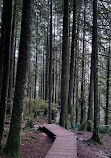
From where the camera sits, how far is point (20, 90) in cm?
515

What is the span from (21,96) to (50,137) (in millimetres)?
5083

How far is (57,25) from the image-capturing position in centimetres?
2092

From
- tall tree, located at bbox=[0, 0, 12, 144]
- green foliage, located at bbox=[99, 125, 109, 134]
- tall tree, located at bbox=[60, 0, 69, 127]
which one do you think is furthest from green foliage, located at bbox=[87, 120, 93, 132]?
tall tree, located at bbox=[0, 0, 12, 144]

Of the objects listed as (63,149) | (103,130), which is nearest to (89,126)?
(103,130)

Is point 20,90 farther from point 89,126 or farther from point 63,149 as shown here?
point 89,126

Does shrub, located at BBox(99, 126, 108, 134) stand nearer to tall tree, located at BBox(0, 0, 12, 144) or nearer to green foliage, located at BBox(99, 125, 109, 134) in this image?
green foliage, located at BBox(99, 125, 109, 134)

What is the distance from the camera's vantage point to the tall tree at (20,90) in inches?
197

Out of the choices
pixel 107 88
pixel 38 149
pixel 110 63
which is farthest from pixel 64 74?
pixel 110 63

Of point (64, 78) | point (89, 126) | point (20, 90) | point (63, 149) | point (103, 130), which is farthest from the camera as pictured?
point (103, 130)

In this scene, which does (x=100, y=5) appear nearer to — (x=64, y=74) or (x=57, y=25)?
(x=64, y=74)

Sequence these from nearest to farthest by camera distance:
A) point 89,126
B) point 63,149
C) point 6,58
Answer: point 6,58
point 63,149
point 89,126

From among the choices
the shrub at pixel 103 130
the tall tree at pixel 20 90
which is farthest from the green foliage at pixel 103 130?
the tall tree at pixel 20 90

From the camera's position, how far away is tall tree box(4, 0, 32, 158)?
16.4 feet

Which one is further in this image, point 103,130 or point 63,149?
point 103,130
